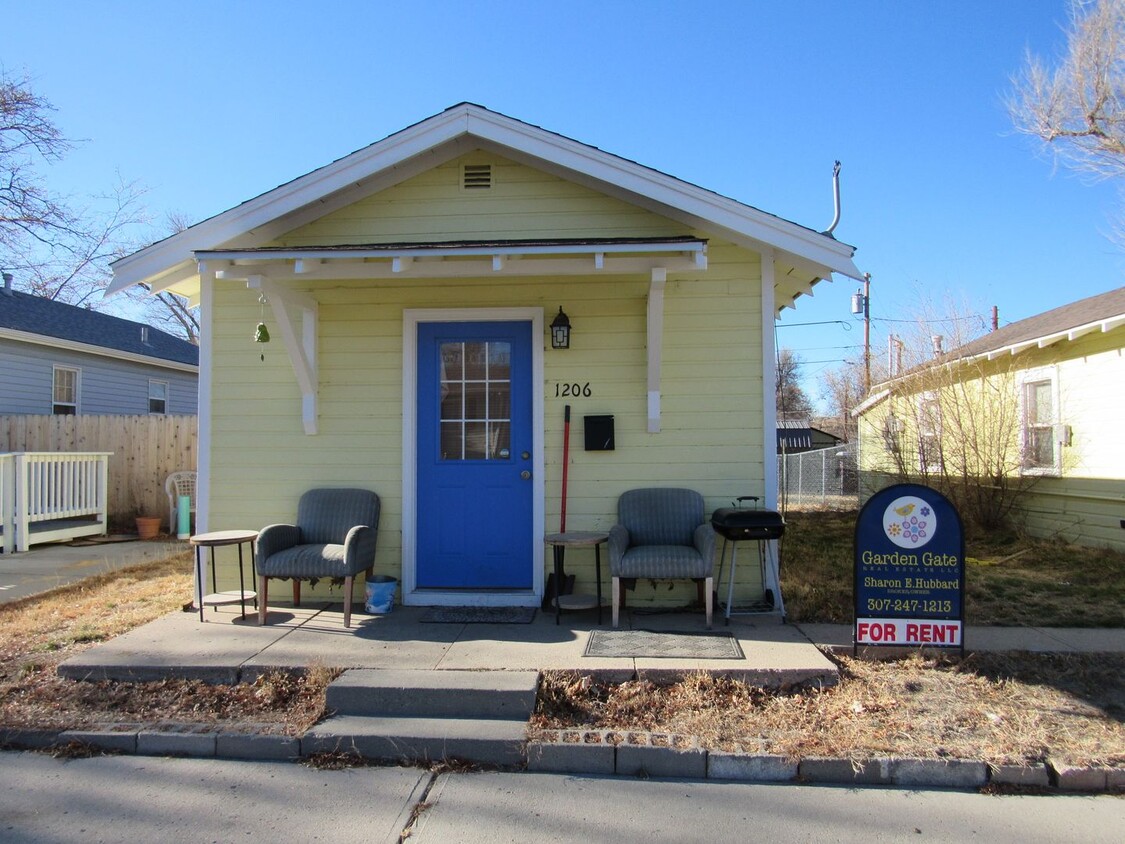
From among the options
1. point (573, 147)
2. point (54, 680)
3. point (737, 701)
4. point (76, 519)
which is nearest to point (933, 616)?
point (737, 701)

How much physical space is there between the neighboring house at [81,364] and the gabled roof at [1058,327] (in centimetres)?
1690

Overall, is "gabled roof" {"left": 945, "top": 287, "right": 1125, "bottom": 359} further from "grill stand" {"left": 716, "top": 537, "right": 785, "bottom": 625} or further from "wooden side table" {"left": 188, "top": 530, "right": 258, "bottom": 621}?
"wooden side table" {"left": 188, "top": 530, "right": 258, "bottom": 621}

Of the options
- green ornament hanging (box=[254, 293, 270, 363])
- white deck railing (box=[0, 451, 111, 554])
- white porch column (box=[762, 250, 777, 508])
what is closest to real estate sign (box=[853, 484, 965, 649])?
white porch column (box=[762, 250, 777, 508])

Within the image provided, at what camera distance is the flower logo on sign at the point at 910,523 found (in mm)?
4711

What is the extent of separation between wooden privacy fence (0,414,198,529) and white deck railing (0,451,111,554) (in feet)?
2.79

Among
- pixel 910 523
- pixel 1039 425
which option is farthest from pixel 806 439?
pixel 910 523

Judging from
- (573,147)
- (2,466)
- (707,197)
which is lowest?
(2,466)

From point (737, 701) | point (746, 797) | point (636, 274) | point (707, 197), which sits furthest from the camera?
point (636, 274)

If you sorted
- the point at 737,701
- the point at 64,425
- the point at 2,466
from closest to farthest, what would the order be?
the point at 737,701 → the point at 2,466 → the point at 64,425

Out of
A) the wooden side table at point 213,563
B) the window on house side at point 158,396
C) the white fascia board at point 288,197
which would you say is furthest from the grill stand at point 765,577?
the window on house side at point 158,396

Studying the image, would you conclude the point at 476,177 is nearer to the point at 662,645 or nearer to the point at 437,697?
the point at 662,645

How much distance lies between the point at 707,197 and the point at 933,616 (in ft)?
10.8

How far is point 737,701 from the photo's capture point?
4.14 metres

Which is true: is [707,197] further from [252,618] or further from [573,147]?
[252,618]
